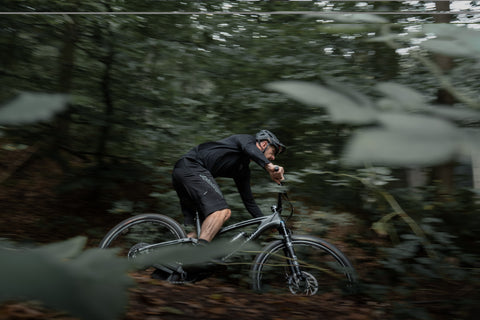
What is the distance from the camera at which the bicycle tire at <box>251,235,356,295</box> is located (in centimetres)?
381

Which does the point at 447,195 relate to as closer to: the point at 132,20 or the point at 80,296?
the point at 132,20

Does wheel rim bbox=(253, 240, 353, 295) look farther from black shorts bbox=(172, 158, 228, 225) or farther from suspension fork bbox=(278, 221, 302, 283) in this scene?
black shorts bbox=(172, 158, 228, 225)

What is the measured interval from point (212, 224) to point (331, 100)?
3.24 metres

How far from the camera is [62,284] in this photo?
15.1 inches

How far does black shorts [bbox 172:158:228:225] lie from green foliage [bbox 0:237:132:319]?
10.8 feet

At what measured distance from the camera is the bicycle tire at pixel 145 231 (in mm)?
3979

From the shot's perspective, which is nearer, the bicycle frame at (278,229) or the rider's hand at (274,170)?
the rider's hand at (274,170)

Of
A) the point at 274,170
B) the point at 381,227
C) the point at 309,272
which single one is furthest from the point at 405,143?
the point at 381,227

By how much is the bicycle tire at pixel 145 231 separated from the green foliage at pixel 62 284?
3.57 meters

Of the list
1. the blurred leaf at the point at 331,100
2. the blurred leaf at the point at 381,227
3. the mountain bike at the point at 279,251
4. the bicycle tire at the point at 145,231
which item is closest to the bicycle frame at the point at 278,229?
the mountain bike at the point at 279,251

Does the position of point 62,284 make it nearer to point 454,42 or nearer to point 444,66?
point 454,42

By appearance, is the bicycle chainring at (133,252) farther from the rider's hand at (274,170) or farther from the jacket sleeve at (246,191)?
the rider's hand at (274,170)

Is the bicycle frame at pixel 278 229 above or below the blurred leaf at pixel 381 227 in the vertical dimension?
above

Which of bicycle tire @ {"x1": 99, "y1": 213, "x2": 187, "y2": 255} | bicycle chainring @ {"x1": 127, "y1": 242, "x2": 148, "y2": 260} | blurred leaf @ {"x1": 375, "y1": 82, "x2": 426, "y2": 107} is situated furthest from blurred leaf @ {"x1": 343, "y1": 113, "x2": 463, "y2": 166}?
bicycle tire @ {"x1": 99, "y1": 213, "x2": 187, "y2": 255}
